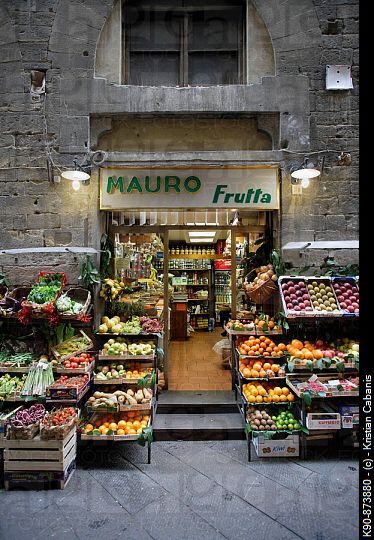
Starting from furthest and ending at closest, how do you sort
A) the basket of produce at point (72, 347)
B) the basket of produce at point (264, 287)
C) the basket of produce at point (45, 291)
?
the basket of produce at point (264, 287) < the basket of produce at point (72, 347) < the basket of produce at point (45, 291)

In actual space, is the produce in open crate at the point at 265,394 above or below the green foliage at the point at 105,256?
below

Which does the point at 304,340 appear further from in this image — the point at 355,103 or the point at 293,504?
the point at 355,103

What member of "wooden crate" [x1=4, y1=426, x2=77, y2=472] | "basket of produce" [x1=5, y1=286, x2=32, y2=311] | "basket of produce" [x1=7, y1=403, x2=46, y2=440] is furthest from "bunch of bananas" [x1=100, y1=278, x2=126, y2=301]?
"wooden crate" [x1=4, y1=426, x2=77, y2=472]

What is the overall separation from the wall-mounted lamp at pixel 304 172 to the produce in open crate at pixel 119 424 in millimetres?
4278

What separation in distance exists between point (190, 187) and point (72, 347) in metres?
3.21

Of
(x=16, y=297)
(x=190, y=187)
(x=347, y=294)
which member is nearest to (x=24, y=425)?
(x=16, y=297)

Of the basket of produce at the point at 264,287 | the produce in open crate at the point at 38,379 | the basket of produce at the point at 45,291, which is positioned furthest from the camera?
the basket of produce at the point at 264,287

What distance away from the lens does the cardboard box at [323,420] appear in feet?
15.9

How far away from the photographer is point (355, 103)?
6.34m

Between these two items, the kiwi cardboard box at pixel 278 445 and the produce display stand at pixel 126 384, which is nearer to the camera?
the produce display stand at pixel 126 384

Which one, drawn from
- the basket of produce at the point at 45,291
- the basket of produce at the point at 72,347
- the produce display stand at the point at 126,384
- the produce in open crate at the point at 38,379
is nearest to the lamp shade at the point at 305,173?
the produce display stand at the point at 126,384

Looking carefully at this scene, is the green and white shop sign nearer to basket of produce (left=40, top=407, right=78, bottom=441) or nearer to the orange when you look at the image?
the orange

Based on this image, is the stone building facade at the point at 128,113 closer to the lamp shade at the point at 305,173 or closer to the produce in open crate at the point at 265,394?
the lamp shade at the point at 305,173

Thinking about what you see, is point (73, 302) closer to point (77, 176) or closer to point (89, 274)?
point (89, 274)
